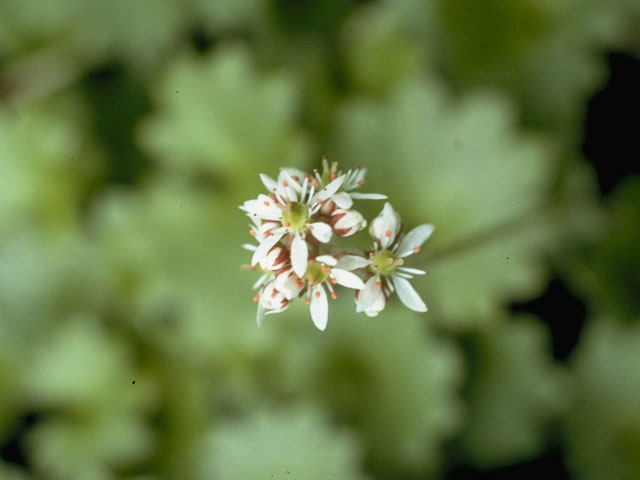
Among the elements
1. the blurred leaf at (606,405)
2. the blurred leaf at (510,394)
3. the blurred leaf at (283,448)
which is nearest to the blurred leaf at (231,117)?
the blurred leaf at (283,448)

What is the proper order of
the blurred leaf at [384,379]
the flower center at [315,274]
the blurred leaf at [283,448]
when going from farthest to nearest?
the blurred leaf at [384,379] < the blurred leaf at [283,448] < the flower center at [315,274]

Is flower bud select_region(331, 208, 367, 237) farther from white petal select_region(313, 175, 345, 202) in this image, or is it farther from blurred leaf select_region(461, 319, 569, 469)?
blurred leaf select_region(461, 319, 569, 469)

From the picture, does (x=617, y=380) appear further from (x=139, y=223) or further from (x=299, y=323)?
(x=139, y=223)

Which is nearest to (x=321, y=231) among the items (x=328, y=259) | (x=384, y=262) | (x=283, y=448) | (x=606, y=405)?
(x=328, y=259)

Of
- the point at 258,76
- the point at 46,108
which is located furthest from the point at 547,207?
the point at 46,108

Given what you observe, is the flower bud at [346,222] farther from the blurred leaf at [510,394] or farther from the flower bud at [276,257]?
the blurred leaf at [510,394]

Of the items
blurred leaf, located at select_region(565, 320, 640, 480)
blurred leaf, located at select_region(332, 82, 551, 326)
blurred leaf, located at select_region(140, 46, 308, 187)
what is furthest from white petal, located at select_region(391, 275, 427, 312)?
blurred leaf, located at select_region(565, 320, 640, 480)
